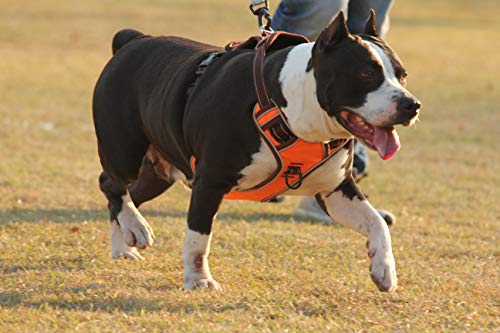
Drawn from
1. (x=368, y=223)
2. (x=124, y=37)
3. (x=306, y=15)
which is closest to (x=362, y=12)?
(x=306, y=15)

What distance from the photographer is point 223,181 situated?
14.5ft

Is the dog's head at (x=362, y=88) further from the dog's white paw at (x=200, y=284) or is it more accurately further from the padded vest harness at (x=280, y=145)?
the dog's white paw at (x=200, y=284)

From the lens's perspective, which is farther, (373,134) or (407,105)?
(373,134)

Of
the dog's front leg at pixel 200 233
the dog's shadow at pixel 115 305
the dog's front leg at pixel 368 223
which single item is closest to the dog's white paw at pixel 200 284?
the dog's front leg at pixel 200 233

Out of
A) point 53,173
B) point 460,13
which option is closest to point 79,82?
point 53,173

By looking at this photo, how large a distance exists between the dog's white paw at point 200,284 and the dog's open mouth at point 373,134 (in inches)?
40.3

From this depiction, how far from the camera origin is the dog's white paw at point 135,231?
5.20 m

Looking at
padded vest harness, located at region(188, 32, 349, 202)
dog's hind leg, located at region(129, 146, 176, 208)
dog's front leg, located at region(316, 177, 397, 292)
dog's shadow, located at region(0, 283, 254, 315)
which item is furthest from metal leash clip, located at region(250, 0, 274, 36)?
dog's shadow, located at region(0, 283, 254, 315)

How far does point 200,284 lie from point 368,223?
850mm

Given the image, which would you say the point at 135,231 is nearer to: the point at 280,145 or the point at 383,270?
the point at 280,145

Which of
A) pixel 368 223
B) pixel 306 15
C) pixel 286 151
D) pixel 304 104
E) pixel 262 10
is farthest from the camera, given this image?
pixel 306 15

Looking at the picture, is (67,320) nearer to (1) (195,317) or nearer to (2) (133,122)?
(1) (195,317)

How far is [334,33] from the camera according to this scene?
13.3ft

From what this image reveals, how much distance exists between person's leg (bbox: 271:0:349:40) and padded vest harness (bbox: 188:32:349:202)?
63.2 inches
